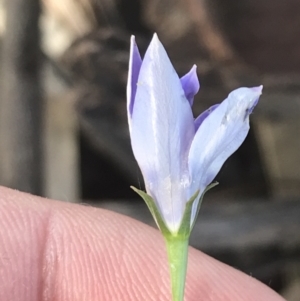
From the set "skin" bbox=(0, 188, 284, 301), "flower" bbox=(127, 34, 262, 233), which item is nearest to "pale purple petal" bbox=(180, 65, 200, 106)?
"flower" bbox=(127, 34, 262, 233)

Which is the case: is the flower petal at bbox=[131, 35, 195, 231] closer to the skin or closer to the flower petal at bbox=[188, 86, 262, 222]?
the flower petal at bbox=[188, 86, 262, 222]

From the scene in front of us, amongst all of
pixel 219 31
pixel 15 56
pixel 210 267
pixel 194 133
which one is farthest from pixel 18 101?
pixel 194 133

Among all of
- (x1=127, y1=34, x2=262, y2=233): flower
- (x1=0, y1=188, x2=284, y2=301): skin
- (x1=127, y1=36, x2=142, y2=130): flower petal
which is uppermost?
(x1=127, y1=36, x2=142, y2=130): flower petal

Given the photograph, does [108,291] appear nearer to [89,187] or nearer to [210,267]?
[210,267]

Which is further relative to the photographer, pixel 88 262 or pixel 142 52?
pixel 142 52

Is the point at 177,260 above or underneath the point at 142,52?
underneath

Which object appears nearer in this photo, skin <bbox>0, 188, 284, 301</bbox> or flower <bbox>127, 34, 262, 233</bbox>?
flower <bbox>127, 34, 262, 233</bbox>

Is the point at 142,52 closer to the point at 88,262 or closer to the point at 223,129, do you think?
the point at 88,262

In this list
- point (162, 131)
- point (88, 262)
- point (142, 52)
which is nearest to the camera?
point (162, 131)

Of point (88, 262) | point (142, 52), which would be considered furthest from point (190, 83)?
point (142, 52)

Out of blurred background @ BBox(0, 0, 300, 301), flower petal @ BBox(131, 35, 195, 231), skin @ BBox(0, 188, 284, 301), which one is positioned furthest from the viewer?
blurred background @ BBox(0, 0, 300, 301)
